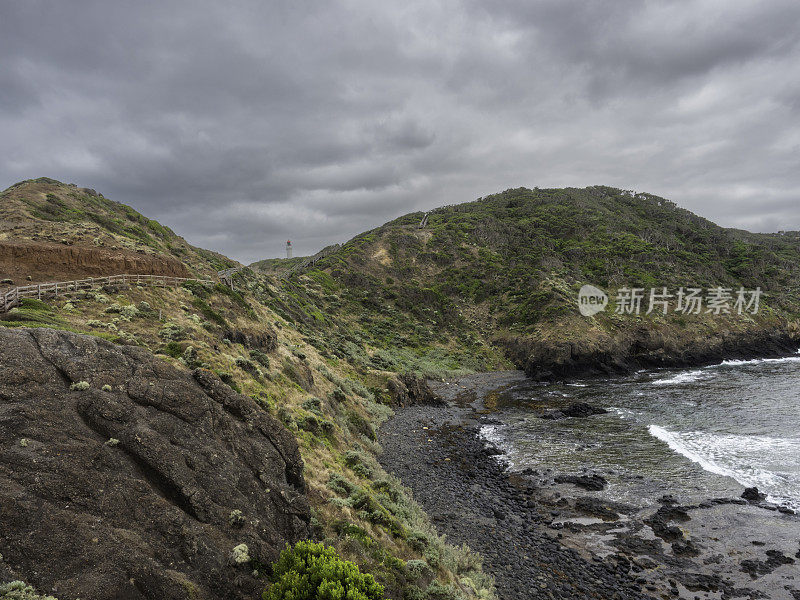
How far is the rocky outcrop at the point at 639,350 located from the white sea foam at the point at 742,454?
26.0 meters

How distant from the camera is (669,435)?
102ft

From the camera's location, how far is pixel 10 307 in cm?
1555

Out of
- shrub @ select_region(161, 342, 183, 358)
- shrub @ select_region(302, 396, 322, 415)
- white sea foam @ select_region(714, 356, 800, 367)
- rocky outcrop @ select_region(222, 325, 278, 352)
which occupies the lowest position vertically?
white sea foam @ select_region(714, 356, 800, 367)

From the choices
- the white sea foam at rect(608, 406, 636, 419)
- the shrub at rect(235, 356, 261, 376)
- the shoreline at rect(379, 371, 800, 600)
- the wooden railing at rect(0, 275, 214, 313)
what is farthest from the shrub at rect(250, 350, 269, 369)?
the white sea foam at rect(608, 406, 636, 419)

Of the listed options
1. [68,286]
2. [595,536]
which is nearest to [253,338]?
[68,286]

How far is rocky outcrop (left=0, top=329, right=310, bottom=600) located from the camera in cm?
716

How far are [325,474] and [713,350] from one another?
81.3 m

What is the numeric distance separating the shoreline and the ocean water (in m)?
2.01

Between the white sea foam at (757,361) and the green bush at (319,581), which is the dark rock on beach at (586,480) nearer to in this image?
the green bush at (319,581)

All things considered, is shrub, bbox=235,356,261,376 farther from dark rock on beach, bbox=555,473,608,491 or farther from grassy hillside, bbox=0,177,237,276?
dark rock on beach, bbox=555,473,608,491

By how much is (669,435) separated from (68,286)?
43.8 m

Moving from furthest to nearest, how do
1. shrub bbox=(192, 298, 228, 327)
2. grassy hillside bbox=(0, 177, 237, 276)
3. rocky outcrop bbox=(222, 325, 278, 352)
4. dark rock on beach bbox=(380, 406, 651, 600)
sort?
grassy hillside bbox=(0, 177, 237, 276), shrub bbox=(192, 298, 228, 327), rocky outcrop bbox=(222, 325, 278, 352), dark rock on beach bbox=(380, 406, 651, 600)

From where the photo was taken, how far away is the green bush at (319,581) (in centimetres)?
795

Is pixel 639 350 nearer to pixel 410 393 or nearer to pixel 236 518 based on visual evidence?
pixel 410 393
